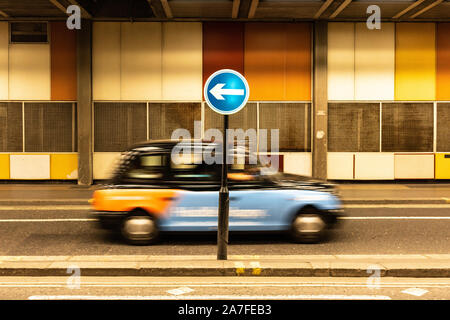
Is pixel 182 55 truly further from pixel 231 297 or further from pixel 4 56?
pixel 231 297

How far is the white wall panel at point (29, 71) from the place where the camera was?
1647cm

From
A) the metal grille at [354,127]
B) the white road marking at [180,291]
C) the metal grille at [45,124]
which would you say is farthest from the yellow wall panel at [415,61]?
the white road marking at [180,291]

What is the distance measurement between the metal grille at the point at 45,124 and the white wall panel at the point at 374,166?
9.49 meters

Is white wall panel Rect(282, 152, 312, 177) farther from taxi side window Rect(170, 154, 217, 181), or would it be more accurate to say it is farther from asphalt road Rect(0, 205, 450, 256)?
taxi side window Rect(170, 154, 217, 181)

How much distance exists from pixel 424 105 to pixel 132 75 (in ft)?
31.1

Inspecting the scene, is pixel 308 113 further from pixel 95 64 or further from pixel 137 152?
pixel 137 152

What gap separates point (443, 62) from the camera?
16.7 meters

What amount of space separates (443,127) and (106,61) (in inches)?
437

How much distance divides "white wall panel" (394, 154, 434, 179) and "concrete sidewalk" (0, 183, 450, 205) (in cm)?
38

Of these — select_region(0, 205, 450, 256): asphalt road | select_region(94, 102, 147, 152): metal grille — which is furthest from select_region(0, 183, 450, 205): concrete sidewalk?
select_region(0, 205, 450, 256): asphalt road

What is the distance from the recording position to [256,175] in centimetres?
786

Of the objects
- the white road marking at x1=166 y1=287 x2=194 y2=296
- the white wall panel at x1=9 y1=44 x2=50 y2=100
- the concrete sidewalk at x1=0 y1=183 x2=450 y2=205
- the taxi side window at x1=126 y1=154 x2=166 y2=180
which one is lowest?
the white road marking at x1=166 y1=287 x2=194 y2=296

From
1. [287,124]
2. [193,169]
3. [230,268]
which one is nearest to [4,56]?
[287,124]

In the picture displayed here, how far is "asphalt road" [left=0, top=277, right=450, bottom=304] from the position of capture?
520 centimetres
